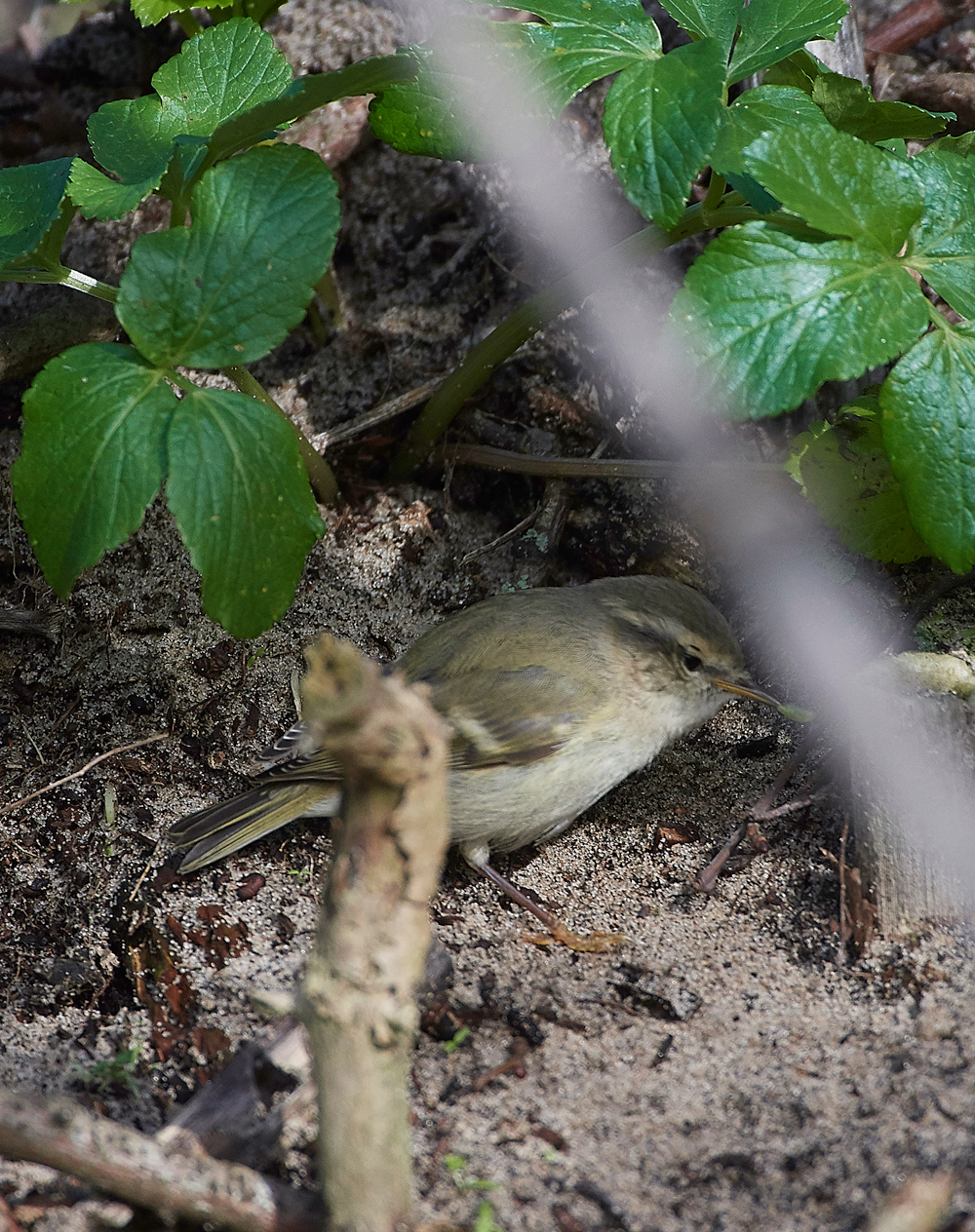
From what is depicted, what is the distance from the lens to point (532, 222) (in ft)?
11.8

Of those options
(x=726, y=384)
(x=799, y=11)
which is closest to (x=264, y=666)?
(x=726, y=384)

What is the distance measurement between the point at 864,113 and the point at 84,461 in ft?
7.15

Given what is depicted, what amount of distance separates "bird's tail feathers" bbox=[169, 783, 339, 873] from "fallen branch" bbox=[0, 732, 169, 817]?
322 mm

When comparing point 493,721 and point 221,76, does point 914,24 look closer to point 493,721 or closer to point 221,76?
point 221,76

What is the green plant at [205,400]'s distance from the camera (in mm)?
2318

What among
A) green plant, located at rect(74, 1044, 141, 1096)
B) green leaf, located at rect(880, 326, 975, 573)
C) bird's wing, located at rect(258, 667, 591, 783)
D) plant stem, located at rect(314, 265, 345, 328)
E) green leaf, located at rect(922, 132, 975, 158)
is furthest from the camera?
plant stem, located at rect(314, 265, 345, 328)

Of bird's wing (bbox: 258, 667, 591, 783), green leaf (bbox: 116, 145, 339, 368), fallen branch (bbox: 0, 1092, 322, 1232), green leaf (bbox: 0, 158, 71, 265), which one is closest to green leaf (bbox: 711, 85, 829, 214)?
green leaf (bbox: 116, 145, 339, 368)

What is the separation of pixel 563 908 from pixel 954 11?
12.8 ft

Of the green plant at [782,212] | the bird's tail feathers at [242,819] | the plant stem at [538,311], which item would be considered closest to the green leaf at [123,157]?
the green plant at [782,212]

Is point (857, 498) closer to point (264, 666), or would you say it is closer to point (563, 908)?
point (563, 908)

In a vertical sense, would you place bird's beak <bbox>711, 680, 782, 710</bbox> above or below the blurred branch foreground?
below

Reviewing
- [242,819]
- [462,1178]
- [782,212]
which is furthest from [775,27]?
[462,1178]

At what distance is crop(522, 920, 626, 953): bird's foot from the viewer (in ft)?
8.57

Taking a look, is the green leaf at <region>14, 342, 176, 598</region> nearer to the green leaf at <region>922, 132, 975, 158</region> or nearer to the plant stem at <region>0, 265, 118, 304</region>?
the plant stem at <region>0, 265, 118, 304</region>
